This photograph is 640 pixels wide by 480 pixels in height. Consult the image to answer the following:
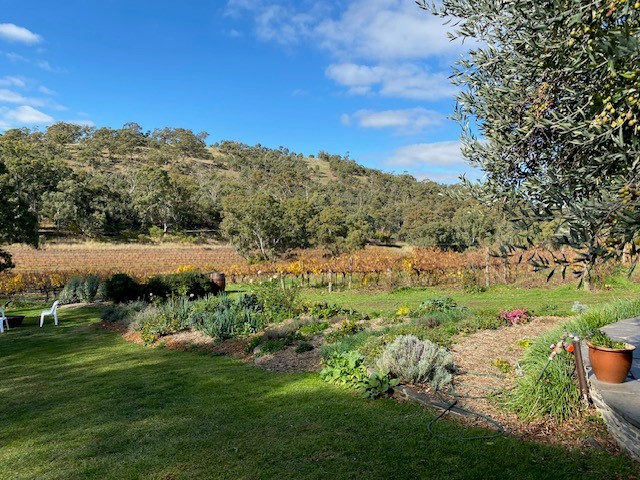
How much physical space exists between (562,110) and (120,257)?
4087cm

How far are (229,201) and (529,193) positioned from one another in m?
38.3

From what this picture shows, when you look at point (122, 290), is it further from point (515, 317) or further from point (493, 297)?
point (493, 297)

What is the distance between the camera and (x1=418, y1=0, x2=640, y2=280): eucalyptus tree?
8.18 feet

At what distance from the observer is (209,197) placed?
62.2 metres

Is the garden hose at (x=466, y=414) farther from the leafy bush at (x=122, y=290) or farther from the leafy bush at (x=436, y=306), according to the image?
the leafy bush at (x=122, y=290)

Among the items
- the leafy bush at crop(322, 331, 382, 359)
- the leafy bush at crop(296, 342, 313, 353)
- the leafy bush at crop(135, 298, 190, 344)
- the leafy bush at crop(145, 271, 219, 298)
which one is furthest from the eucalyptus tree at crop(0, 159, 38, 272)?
the leafy bush at crop(322, 331, 382, 359)

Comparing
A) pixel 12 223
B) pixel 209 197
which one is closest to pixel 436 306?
pixel 12 223

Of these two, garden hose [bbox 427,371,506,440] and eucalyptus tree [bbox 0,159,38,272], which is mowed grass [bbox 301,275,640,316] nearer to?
garden hose [bbox 427,371,506,440]

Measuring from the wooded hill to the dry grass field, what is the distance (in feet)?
11.6

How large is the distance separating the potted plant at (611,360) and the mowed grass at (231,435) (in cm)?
91

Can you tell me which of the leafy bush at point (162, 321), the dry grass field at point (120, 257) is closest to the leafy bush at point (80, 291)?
the leafy bush at point (162, 321)

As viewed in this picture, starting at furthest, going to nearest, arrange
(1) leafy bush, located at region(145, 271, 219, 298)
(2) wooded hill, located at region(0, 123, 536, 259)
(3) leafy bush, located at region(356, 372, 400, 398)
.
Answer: (2) wooded hill, located at region(0, 123, 536, 259), (1) leafy bush, located at region(145, 271, 219, 298), (3) leafy bush, located at region(356, 372, 400, 398)

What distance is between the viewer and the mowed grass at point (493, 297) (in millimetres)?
12523

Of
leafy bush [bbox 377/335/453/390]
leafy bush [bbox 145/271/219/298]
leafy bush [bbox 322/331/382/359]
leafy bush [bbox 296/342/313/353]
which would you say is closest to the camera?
leafy bush [bbox 377/335/453/390]
